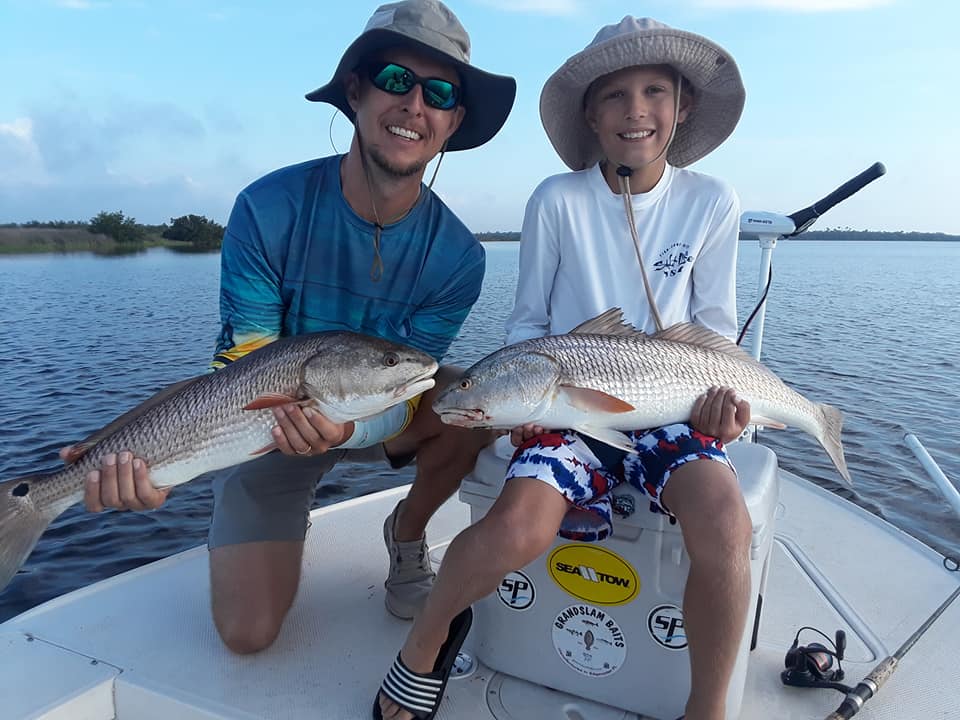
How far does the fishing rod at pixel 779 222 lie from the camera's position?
4.12 m

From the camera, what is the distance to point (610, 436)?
269cm

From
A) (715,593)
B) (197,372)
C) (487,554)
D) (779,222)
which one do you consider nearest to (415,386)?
(487,554)

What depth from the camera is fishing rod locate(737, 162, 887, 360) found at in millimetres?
4125

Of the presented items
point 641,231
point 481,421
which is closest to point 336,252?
point 481,421

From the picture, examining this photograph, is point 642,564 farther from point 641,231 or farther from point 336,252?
point 336,252

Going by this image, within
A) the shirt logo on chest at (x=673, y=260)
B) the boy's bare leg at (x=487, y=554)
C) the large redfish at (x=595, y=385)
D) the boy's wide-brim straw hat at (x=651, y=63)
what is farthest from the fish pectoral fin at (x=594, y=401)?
the boy's wide-brim straw hat at (x=651, y=63)

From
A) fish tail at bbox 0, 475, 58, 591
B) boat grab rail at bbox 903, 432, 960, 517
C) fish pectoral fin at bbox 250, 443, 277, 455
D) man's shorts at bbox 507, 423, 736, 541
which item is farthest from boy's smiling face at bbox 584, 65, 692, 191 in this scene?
fish tail at bbox 0, 475, 58, 591

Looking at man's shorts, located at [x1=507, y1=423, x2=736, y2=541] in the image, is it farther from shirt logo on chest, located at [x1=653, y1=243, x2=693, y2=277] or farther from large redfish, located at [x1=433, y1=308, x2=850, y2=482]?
shirt logo on chest, located at [x1=653, y1=243, x2=693, y2=277]

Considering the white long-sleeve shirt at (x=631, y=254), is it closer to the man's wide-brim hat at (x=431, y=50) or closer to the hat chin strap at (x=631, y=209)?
the hat chin strap at (x=631, y=209)

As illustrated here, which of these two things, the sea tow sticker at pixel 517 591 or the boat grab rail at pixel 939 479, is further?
the boat grab rail at pixel 939 479

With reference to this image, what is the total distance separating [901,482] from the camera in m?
8.44

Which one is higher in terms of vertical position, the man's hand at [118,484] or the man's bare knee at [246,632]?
the man's hand at [118,484]

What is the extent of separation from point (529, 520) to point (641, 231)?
1751mm

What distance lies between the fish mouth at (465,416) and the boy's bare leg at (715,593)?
0.95 m
